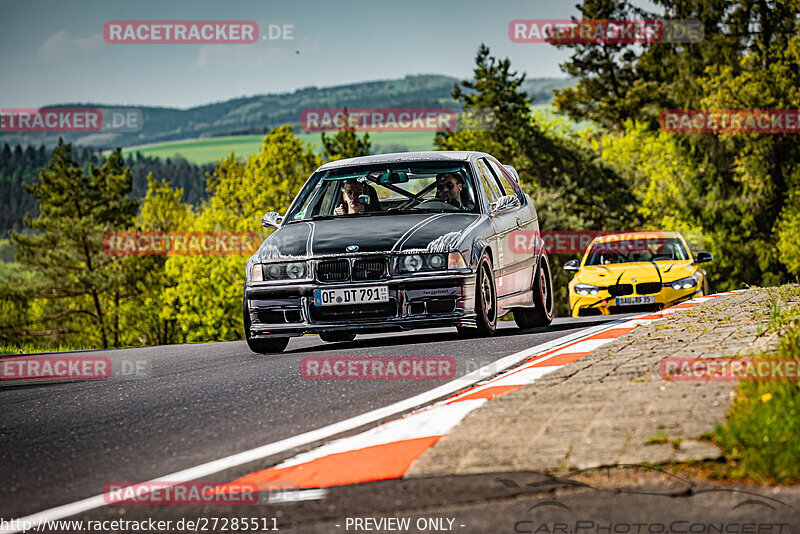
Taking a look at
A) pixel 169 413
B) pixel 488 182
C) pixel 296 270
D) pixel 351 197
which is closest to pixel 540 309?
pixel 488 182

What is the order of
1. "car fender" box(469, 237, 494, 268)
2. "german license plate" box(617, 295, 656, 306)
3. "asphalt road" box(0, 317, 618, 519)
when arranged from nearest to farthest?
"asphalt road" box(0, 317, 618, 519)
"car fender" box(469, 237, 494, 268)
"german license plate" box(617, 295, 656, 306)

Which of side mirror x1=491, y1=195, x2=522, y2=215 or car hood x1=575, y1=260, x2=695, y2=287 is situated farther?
car hood x1=575, y1=260, x2=695, y2=287

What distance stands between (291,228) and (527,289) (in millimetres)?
2859

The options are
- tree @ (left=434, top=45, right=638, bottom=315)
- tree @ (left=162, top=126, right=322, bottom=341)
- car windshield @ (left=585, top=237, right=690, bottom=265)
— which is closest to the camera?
car windshield @ (left=585, top=237, right=690, bottom=265)

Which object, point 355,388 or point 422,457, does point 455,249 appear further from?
point 422,457

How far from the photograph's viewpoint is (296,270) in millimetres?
9594

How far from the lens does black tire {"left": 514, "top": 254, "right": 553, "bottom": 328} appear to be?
12023 millimetres

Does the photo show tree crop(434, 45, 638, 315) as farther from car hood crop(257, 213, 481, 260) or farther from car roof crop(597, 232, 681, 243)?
car hood crop(257, 213, 481, 260)

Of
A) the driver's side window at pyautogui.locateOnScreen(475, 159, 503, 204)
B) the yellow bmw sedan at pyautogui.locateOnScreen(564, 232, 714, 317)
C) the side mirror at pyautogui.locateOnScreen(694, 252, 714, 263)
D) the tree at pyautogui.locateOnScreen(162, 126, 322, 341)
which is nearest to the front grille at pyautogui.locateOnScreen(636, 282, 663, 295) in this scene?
the yellow bmw sedan at pyautogui.locateOnScreen(564, 232, 714, 317)

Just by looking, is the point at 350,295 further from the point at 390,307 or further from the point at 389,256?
the point at 389,256

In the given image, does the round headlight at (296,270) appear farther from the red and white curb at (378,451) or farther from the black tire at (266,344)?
the red and white curb at (378,451)

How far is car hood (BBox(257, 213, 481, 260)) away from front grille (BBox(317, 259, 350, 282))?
0.10 meters

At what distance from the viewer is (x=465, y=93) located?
62.5 meters

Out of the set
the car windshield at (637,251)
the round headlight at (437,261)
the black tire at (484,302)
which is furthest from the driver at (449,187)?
the car windshield at (637,251)
